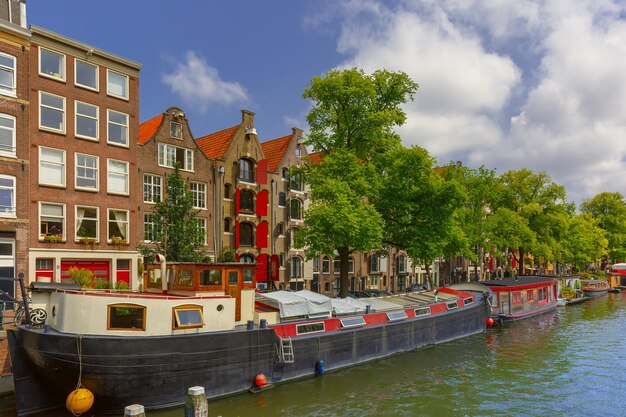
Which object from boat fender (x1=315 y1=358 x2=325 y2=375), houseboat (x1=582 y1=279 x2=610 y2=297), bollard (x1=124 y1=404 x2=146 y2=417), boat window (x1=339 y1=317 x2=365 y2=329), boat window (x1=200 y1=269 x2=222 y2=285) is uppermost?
boat window (x1=200 y1=269 x2=222 y2=285)

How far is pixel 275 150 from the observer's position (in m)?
49.4

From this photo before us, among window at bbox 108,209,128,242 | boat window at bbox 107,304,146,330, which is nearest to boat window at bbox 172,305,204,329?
boat window at bbox 107,304,146,330

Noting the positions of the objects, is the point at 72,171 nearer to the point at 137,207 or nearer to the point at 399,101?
the point at 137,207

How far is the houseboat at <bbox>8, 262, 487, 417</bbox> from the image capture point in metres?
16.0

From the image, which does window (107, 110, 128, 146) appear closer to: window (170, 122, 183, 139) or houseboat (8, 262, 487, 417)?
window (170, 122, 183, 139)

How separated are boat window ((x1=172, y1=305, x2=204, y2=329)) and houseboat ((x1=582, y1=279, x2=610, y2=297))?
62341 mm

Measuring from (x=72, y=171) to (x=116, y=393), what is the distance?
19.3 metres

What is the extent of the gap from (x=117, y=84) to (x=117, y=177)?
6540 millimetres

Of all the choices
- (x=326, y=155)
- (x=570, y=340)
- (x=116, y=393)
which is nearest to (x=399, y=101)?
(x=326, y=155)

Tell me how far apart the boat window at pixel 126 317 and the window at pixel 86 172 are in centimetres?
1746

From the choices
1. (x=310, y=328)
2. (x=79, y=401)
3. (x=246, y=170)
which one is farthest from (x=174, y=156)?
(x=79, y=401)

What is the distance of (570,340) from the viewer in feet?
105

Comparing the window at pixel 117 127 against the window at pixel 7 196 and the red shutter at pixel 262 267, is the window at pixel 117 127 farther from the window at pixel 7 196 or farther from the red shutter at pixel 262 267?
the red shutter at pixel 262 267

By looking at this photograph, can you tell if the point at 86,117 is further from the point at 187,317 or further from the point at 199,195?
the point at 187,317
